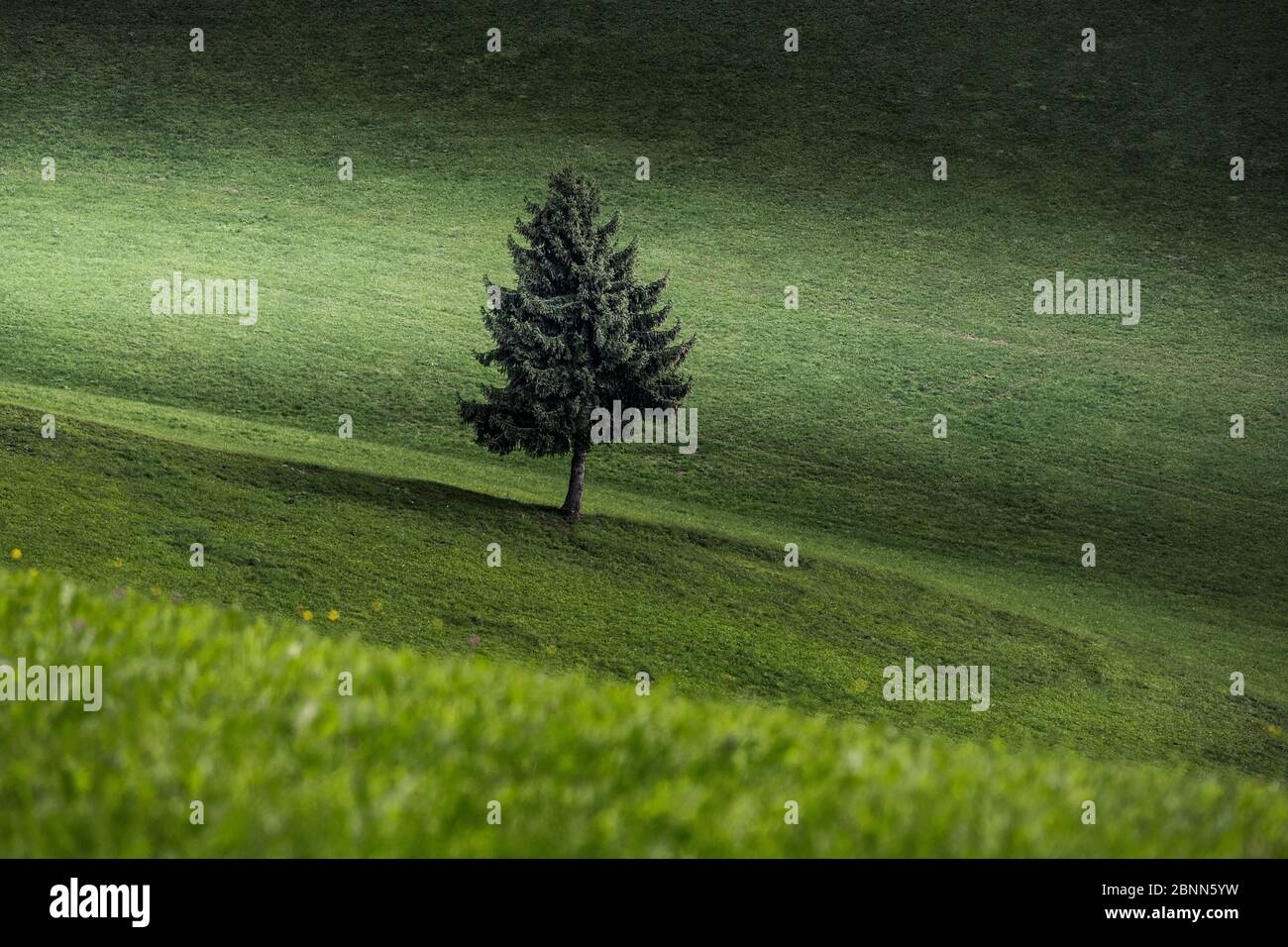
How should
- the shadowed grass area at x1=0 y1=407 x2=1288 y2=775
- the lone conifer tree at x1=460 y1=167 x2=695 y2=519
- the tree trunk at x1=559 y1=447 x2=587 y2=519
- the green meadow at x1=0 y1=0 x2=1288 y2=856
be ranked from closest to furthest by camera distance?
the green meadow at x1=0 y1=0 x2=1288 y2=856
the shadowed grass area at x1=0 y1=407 x2=1288 y2=775
the lone conifer tree at x1=460 y1=167 x2=695 y2=519
the tree trunk at x1=559 y1=447 x2=587 y2=519

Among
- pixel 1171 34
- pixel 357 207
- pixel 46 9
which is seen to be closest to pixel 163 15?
pixel 46 9

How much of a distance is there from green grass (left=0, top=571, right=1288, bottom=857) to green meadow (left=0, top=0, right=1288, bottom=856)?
0.13ft

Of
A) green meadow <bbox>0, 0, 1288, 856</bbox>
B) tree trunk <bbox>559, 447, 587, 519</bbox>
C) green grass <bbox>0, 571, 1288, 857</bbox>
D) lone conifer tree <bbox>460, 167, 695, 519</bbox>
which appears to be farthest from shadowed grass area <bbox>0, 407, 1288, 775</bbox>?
green grass <bbox>0, 571, 1288, 857</bbox>

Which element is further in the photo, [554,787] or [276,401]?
[276,401]

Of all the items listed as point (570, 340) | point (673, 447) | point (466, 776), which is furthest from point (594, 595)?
point (466, 776)

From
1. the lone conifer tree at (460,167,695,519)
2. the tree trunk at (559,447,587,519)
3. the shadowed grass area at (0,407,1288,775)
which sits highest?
the lone conifer tree at (460,167,695,519)

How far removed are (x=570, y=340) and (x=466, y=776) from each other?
25255 mm

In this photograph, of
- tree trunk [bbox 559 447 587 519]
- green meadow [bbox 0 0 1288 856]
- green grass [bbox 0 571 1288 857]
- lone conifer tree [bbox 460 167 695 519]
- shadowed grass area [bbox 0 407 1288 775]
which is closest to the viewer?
green grass [bbox 0 571 1288 857]

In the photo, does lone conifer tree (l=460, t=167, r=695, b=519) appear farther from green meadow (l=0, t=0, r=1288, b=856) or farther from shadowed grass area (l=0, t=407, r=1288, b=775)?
green meadow (l=0, t=0, r=1288, b=856)

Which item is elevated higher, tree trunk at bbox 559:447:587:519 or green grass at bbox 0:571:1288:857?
tree trunk at bbox 559:447:587:519

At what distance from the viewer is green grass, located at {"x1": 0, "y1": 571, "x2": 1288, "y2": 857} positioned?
6.43 metres
